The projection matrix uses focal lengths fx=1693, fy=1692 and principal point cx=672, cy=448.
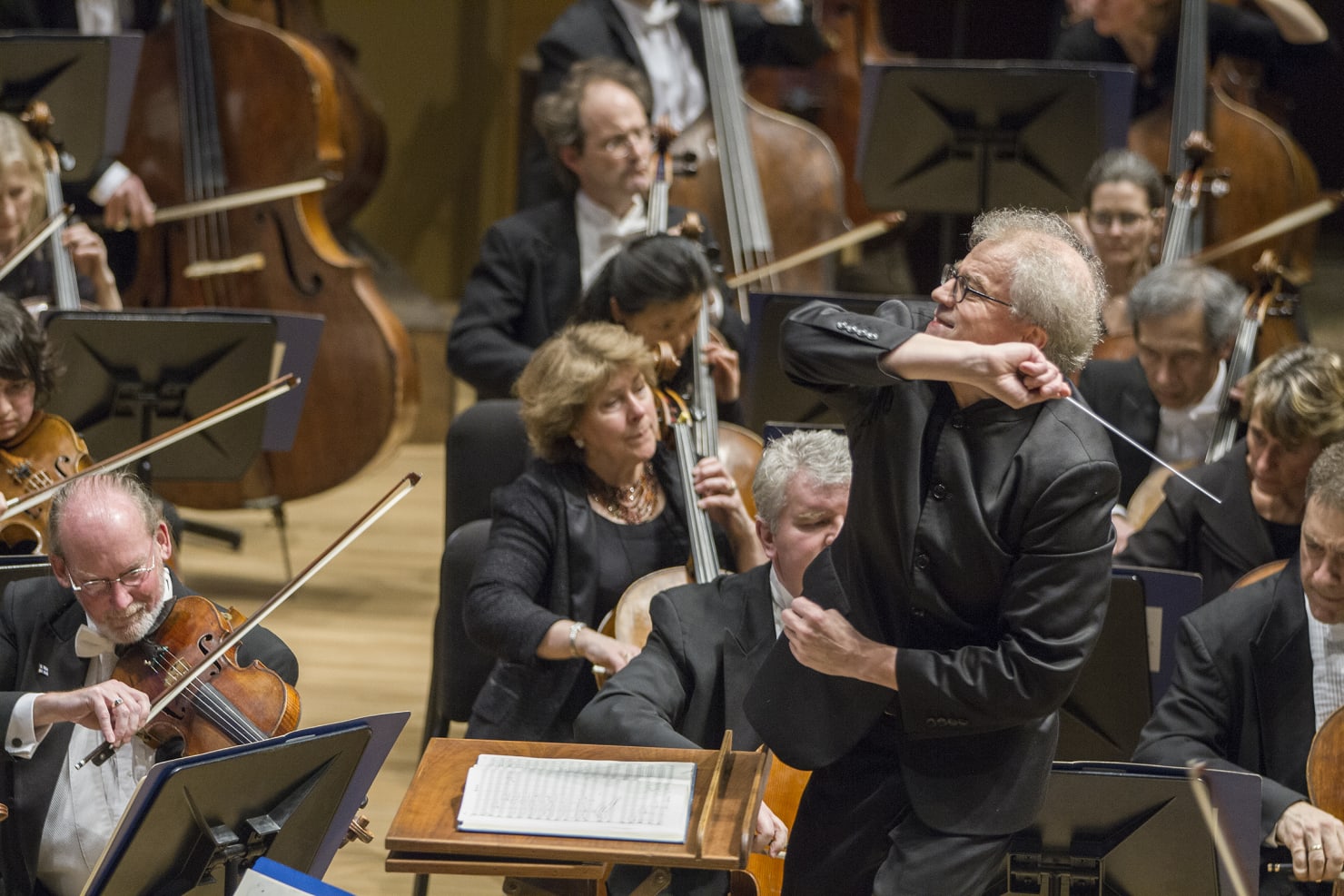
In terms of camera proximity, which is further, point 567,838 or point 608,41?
point 608,41

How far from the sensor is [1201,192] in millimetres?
3723

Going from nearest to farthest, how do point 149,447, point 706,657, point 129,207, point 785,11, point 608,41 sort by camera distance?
1. point 706,657
2. point 149,447
3. point 129,207
4. point 608,41
5. point 785,11

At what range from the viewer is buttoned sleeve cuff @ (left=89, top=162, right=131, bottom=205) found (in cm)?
368

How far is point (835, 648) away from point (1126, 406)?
1597mm

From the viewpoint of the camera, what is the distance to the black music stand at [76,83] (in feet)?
11.4

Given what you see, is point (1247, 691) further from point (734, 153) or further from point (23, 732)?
point (734, 153)

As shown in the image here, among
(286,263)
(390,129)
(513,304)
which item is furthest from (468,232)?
(513,304)

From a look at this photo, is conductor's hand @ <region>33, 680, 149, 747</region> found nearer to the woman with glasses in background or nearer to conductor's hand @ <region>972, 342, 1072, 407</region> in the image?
conductor's hand @ <region>972, 342, 1072, 407</region>

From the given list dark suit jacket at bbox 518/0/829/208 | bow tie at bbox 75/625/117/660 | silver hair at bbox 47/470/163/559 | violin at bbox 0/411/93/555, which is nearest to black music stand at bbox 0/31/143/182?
dark suit jacket at bbox 518/0/829/208

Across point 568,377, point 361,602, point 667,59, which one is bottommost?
point 361,602

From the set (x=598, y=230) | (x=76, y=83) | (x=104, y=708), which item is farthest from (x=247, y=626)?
(x=76, y=83)

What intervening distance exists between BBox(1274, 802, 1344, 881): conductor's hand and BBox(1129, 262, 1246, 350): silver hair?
4.01 feet

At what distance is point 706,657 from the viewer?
2.09 metres

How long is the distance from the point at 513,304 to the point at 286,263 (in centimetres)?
71
